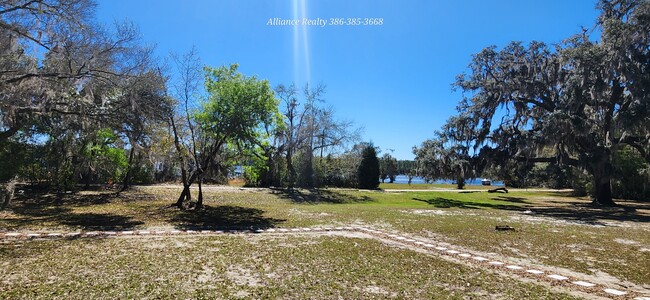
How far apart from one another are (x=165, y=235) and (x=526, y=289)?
8633 mm

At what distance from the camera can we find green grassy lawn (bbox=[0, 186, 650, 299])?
549 centimetres

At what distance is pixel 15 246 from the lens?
26.1 ft

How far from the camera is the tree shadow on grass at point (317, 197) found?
23938 mm

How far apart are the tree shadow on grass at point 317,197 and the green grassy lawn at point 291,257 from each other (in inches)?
341

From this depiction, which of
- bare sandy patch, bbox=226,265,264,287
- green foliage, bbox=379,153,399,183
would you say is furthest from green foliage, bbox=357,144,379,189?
bare sandy patch, bbox=226,265,264,287

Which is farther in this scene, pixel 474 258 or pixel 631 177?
pixel 631 177

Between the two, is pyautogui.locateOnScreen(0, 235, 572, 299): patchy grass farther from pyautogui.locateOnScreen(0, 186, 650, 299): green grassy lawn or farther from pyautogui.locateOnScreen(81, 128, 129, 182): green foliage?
pyautogui.locateOnScreen(81, 128, 129, 182): green foliage

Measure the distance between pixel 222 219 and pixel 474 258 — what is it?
915 centimetres

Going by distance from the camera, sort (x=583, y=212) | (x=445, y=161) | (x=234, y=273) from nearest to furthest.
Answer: (x=234, y=273)
(x=583, y=212)
(x=445, y=161)

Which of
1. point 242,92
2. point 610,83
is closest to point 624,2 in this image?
point 610,83

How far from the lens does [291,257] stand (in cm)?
767

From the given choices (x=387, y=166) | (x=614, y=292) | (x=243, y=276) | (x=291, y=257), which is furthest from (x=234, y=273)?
(x=387, y=166)

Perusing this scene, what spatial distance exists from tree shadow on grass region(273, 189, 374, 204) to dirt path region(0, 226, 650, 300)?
1174 centimetres

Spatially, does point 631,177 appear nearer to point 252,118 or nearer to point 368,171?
point 368,171
